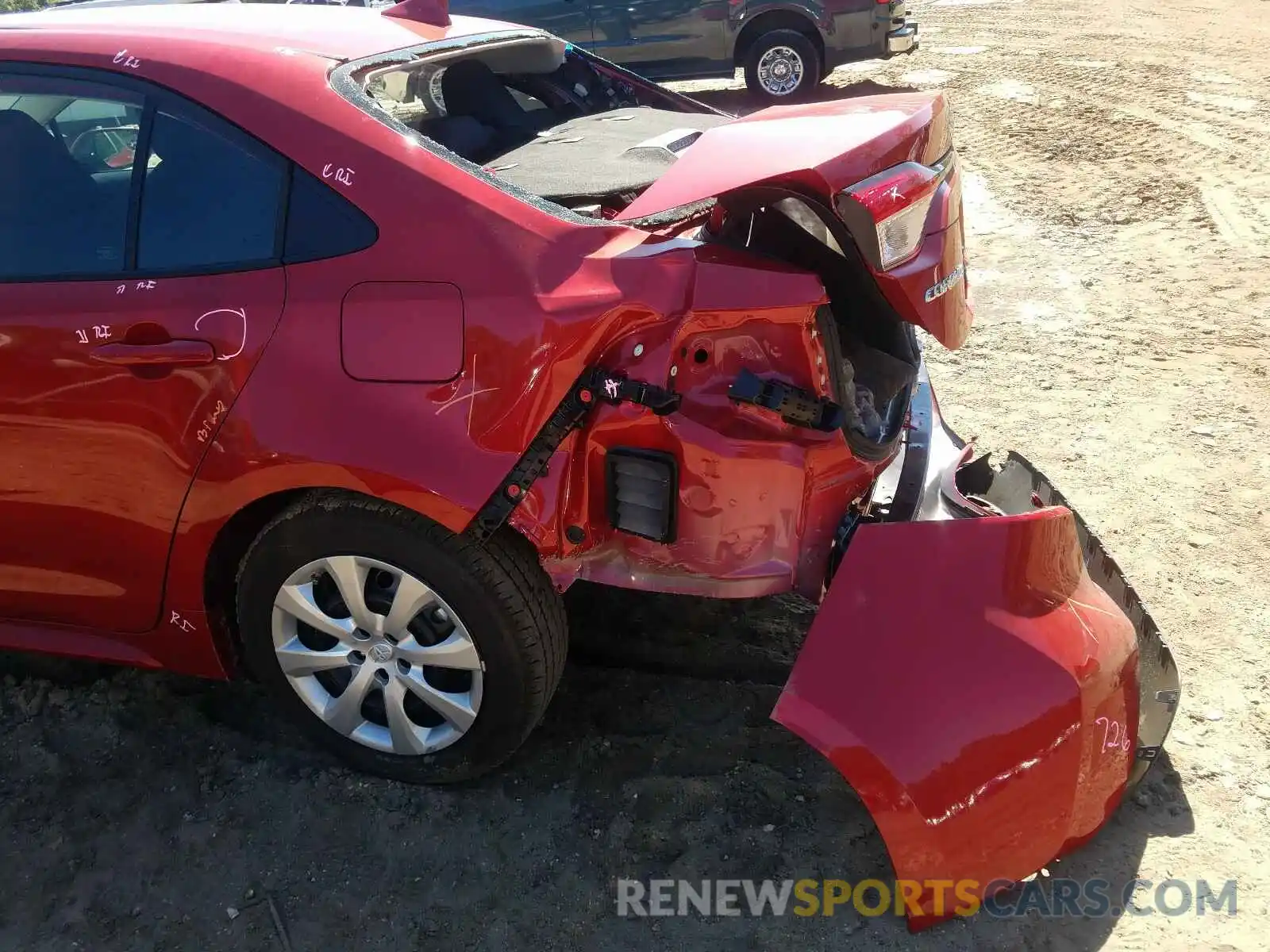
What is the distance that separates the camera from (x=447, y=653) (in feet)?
7.80

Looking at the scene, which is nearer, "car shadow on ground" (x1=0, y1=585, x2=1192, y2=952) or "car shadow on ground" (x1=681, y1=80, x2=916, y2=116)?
"car shadow on ground" (x1=0, y1=585, x2=1192, y2=952)

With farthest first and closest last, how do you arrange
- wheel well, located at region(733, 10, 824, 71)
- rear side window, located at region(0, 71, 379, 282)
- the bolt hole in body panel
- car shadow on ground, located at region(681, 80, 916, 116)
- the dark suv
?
car shadow on ground, located at region(681, 80, 916, 116)
wheel well, located at region(733, 10, 824, 71)
the dark suv
rear side window, located at region(0, 71, 379, 282)
the bolt hole in body panel

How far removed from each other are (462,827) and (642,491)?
1.04 m

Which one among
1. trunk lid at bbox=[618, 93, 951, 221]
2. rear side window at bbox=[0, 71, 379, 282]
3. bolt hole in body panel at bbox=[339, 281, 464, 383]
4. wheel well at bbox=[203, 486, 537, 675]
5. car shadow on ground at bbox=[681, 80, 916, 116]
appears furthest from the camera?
car shadow on ground at bbox=[681, 80, 916, 116]

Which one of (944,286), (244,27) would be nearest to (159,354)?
(244,27)

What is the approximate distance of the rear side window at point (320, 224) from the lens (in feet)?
7.18

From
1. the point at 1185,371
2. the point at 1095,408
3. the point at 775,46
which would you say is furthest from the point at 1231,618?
the point at 775,46

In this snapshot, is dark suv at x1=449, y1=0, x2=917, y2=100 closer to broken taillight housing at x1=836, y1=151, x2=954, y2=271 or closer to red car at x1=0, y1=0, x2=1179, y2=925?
red car at x1=0, y1=0, x2=1179, y2=925

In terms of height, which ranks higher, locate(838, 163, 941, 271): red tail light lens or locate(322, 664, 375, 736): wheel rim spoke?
locate(838, 163, 941, 271): red tail light lens

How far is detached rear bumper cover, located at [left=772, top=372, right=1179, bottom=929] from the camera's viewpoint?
205 cm

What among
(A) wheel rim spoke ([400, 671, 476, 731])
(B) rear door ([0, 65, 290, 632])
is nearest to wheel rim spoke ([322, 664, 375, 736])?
(A) wheel rim spoke ([400, 671, 476, 731])

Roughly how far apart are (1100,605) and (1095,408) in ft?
7.70

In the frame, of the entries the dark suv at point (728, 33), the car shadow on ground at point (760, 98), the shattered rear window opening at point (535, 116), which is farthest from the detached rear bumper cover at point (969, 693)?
the dark suv at point (728, 33)

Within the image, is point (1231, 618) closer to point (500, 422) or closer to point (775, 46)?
point (500, 422)
